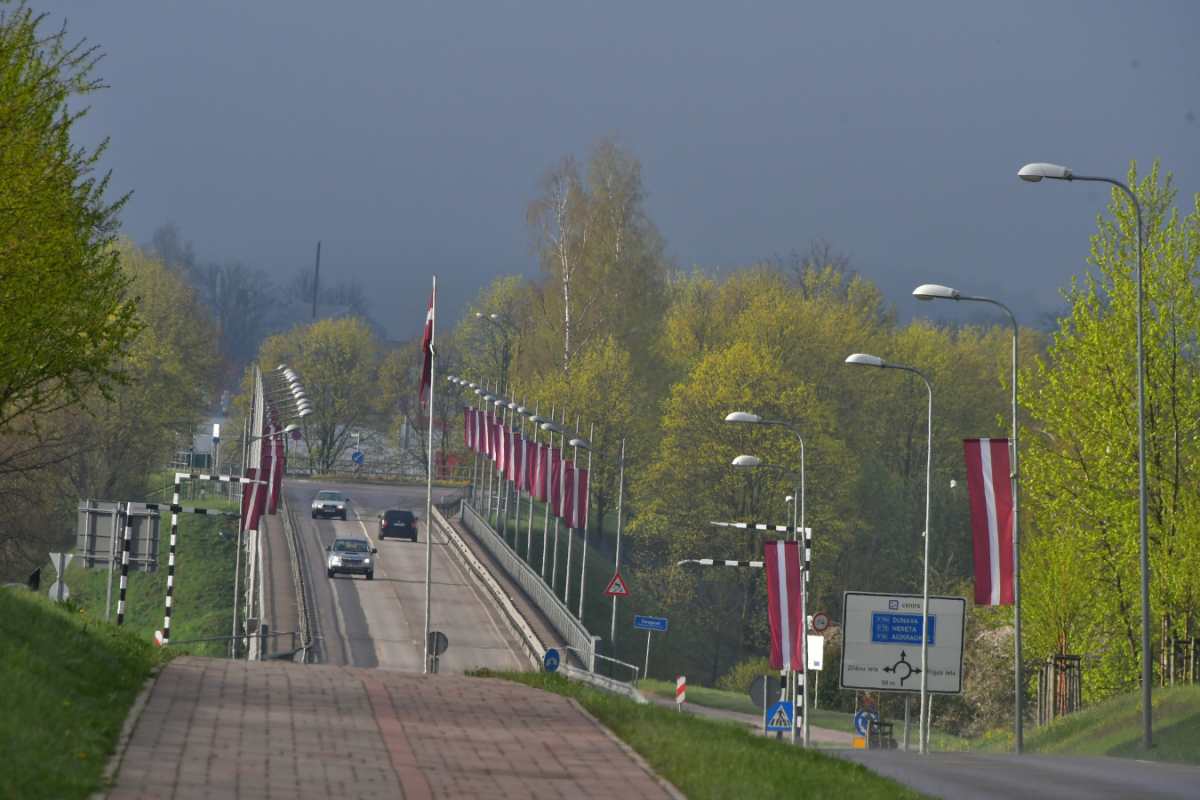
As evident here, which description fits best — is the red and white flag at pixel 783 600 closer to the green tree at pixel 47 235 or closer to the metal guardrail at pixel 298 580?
the metal guardrail at pixel 298 580

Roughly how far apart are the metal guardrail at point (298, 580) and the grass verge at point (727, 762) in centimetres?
2307

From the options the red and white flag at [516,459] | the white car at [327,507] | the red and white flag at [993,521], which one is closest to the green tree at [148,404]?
the white car at [327,507]

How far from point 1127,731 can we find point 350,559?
1554 inches

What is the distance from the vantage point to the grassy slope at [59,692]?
8.02 meters

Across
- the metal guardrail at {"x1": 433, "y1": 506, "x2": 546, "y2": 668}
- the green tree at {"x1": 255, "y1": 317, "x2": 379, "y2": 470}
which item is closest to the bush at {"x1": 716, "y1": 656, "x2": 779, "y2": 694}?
the metal guardrail at {"x1": 433, "y1": 506, "x2": 546, "y2": 668}

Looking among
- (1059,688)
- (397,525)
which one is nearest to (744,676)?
(1059,688)

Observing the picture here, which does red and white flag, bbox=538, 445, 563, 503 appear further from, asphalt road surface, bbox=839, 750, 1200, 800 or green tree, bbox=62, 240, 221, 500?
asphalt road surface, bbox=839, 750, 1200, 800

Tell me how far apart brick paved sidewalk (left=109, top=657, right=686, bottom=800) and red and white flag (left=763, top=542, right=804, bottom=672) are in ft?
50.7

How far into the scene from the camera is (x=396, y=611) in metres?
52.1

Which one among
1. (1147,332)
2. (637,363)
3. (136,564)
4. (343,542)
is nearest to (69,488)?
(343,542)

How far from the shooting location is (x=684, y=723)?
13.7 metres

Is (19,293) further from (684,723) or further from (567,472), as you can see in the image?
(567,472)

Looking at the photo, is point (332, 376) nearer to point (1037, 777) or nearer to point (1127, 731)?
point (1127, 731)

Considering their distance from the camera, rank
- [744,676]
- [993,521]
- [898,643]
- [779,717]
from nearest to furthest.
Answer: [993,521]
[898,643]
[779,717]
[744,676]
